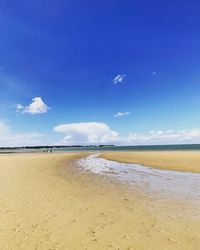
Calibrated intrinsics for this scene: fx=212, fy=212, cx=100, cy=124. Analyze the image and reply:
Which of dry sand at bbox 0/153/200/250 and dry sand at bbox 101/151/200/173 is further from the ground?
dry sand at bbox 101/151/200/173

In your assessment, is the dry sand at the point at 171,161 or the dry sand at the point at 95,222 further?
the dry sand at the point at 171,161

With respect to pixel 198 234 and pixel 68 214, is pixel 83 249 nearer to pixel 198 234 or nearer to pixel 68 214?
pixel 68 214

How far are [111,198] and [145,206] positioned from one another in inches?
75.1

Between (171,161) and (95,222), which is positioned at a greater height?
(171,161)

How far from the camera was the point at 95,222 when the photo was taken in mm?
7195

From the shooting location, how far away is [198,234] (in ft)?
20.2

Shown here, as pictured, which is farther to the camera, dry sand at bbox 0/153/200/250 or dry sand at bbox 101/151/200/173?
dry sand at bbox 101/151/200/173

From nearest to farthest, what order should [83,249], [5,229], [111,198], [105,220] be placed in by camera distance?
1. [83,249]
2. [5,229]
3. [105,220]
4. [111,198]

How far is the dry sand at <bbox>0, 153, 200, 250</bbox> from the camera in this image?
5727 millimetres

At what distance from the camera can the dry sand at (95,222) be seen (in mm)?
5727

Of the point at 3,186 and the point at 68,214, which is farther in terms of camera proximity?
the point at 3,186

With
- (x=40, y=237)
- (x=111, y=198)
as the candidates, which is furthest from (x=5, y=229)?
(x=111, y=198)

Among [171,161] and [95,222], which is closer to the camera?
[95,222]

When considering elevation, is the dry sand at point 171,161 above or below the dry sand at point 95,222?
above
